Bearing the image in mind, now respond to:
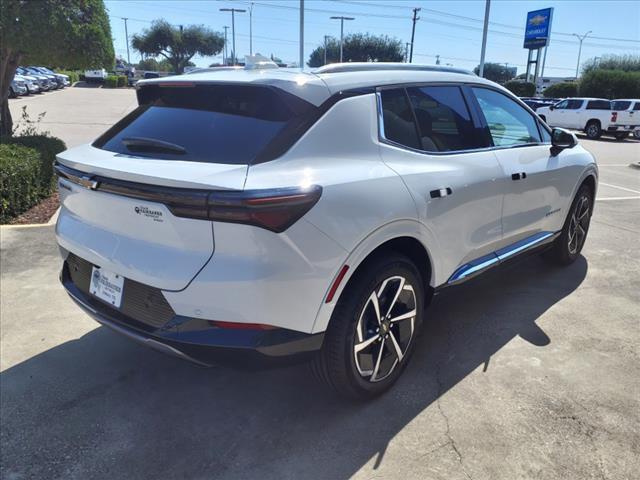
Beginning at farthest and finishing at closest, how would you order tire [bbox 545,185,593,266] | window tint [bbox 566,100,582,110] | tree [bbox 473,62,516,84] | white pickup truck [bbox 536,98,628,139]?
1. tree [bbox 473,62,516,84]
2. window tint [bbox 566,100,582,110]
3. white pickup truck [bbox 536,98,628,139]
4. tire [bbox 545,185,593,266]

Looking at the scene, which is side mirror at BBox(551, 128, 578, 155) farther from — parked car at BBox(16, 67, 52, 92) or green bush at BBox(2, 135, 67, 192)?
parked car at BBox(16, 67, 52, 92)

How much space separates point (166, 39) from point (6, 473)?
77917 mm

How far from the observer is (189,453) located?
2.53 metres

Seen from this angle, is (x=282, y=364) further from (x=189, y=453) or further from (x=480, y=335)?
(x=480, y=335)

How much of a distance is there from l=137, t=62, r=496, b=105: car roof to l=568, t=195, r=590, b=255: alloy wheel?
7.50ft

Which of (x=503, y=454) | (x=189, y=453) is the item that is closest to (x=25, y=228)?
(x=189, y=453)

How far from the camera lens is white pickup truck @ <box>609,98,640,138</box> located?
70.4 ft

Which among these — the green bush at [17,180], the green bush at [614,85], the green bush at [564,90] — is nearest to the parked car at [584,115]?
the green bush at [614,85]

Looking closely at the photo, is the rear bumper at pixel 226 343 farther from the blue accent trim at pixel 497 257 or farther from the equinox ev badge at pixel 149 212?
the blue accent trim at pixel 497 257

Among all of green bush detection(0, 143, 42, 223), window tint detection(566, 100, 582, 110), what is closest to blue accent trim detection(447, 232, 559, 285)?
green bush detection(0, 143, 42, 223)

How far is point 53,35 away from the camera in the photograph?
23.3ft

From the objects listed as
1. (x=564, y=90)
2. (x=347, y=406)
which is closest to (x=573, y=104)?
(x=564, y=90)

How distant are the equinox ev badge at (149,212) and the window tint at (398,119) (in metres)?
1.25

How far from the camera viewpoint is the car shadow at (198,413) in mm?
2463
